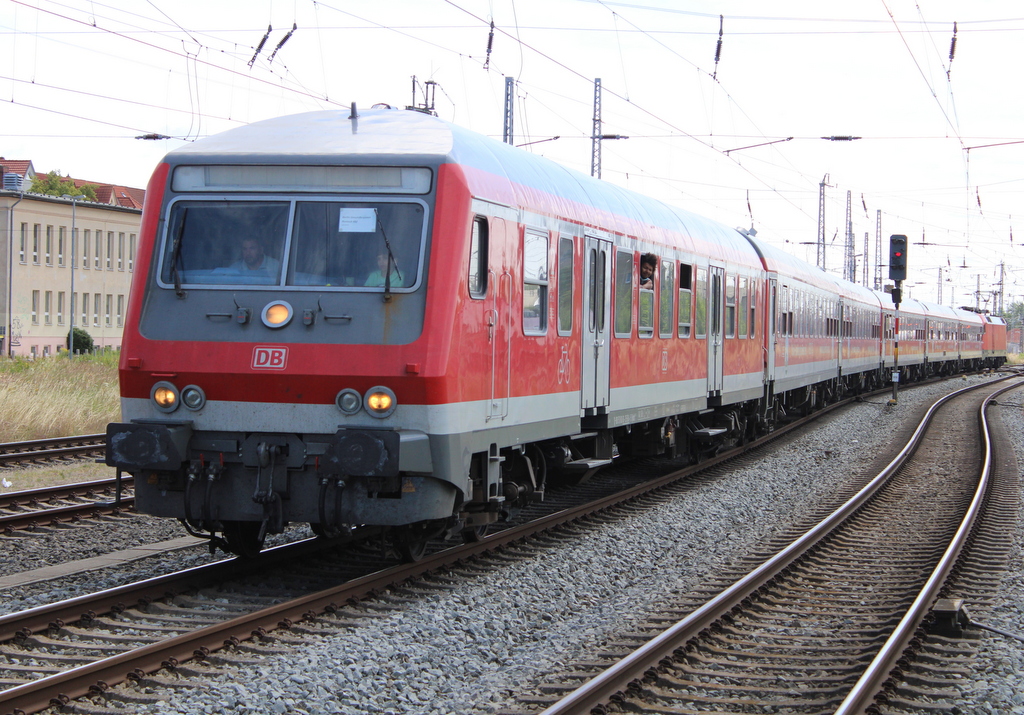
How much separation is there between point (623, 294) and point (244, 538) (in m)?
4.71

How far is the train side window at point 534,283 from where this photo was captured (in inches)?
343

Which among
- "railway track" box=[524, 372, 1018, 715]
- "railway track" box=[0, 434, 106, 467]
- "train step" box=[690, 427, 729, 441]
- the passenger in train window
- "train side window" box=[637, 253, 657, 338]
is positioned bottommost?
"railway track" box=[524, 372, 1018, 715]

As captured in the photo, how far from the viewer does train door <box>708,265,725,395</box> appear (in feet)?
47.0

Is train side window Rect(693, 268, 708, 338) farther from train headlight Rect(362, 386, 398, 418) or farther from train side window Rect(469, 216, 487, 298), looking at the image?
train headlight Rect(362, 386, 398, 418)

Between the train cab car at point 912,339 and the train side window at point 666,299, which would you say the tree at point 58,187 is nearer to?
the train cab car at point 912,339

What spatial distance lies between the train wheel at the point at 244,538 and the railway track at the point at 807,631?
3.01 metres

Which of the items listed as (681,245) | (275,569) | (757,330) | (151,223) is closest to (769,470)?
(757,330)

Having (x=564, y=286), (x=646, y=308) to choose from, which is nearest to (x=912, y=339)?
(x=646, y=308)

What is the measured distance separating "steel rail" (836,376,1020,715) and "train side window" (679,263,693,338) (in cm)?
375

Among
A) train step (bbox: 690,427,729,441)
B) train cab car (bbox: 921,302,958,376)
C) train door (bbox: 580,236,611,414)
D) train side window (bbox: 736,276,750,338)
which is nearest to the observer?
train door (bbox: 580,236,611,414)

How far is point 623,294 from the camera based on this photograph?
11.0m

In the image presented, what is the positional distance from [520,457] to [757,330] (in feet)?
29.2

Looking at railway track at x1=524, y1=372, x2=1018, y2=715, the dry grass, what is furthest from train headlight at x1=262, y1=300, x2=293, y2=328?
the dry grass

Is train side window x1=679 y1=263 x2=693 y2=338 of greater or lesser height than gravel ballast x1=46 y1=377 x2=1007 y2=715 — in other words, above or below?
above
